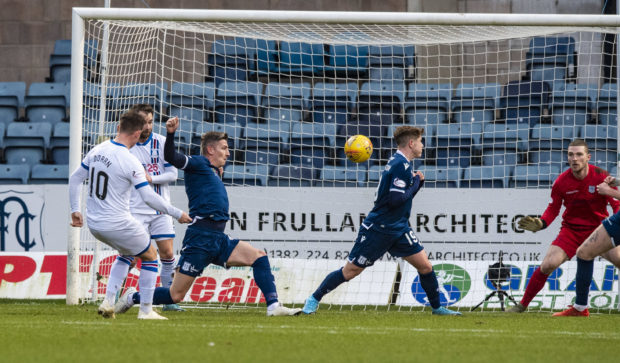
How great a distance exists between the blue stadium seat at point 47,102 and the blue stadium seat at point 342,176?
5.35 metres

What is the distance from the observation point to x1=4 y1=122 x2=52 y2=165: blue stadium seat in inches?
590

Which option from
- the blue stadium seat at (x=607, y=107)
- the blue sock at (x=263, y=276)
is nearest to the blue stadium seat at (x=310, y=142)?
the blue stadium seat at (x=607, y=107)

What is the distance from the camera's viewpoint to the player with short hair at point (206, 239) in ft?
26.3

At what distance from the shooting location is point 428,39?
458 inches

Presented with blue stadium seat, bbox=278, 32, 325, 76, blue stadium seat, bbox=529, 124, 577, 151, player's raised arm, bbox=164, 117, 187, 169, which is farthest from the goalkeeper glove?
blue stadium seat, bbox=278, 32, 325, 76

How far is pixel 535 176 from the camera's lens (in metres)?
12.8

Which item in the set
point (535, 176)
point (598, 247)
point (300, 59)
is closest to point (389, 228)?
point (598, 247)

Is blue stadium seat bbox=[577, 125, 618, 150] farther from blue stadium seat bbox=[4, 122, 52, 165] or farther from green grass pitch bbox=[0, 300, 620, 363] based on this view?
blue stadium seat bbox=[4, 122, 52, 165]

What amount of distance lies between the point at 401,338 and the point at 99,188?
111 inches

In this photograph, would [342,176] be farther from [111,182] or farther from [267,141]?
[111,182]

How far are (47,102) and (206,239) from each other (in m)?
8.72

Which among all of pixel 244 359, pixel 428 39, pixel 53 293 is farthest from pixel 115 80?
pixel 244 359

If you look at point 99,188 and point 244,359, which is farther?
point 99,188

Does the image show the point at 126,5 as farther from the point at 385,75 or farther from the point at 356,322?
the point at 356,322
